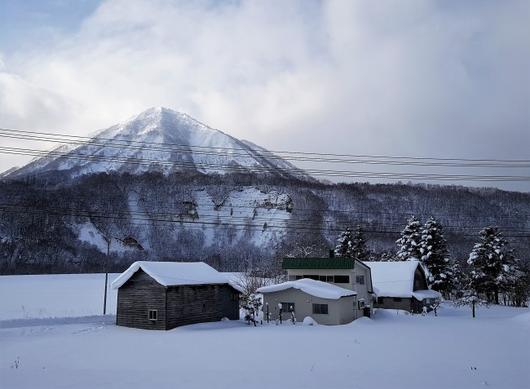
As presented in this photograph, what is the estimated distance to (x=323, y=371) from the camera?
15945 mm

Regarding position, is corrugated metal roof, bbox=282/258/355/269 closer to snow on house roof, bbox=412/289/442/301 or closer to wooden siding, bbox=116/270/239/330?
wooden siding, bbox=116/270/239/330

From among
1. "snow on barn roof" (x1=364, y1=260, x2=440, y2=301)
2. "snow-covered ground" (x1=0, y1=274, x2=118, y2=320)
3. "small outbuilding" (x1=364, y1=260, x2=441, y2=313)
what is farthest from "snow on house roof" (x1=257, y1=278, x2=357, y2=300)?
"snow-covered ground" (x1=0, y1=274, x2=118, y2=320)

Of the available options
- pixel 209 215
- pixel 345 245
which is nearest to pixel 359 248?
pixel 345 245

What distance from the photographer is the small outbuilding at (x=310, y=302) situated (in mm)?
34250

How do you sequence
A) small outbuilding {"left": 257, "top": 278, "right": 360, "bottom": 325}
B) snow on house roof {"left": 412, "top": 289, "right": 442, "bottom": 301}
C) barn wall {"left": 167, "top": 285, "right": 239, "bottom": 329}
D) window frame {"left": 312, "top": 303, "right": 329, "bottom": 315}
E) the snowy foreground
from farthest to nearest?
snow on house roof {"left": 412, "top": 289, "right": 442, "bottom": 301}
window frame {"left": 312, "top": 303, "right": 329, "bottom": 315}
small outbuilding {"left": 257, "top": 278, "right": 360, "bottom": 325}
barn wall {"left": 167, "top": 285, "right": 239, "bottom": 329}
the snowy foreground

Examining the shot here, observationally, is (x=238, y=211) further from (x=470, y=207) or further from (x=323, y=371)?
(x=323, y=371)

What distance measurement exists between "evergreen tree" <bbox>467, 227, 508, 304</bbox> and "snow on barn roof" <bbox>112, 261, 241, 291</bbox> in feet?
119

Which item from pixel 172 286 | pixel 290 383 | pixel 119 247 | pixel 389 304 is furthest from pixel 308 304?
pixel 119 247

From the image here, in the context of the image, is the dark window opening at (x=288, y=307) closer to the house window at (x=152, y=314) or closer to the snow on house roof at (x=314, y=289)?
the snow on house roof at (x=314, y=289)

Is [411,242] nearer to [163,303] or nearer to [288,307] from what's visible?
[288,307]

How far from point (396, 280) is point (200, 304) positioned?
24.7 m

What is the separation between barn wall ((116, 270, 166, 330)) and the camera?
1180 inches

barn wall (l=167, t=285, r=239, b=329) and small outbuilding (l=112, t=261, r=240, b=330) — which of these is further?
barn wall (l=167, t=285, r=239, b=329)

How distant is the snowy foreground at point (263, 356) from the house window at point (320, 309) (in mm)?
4618
